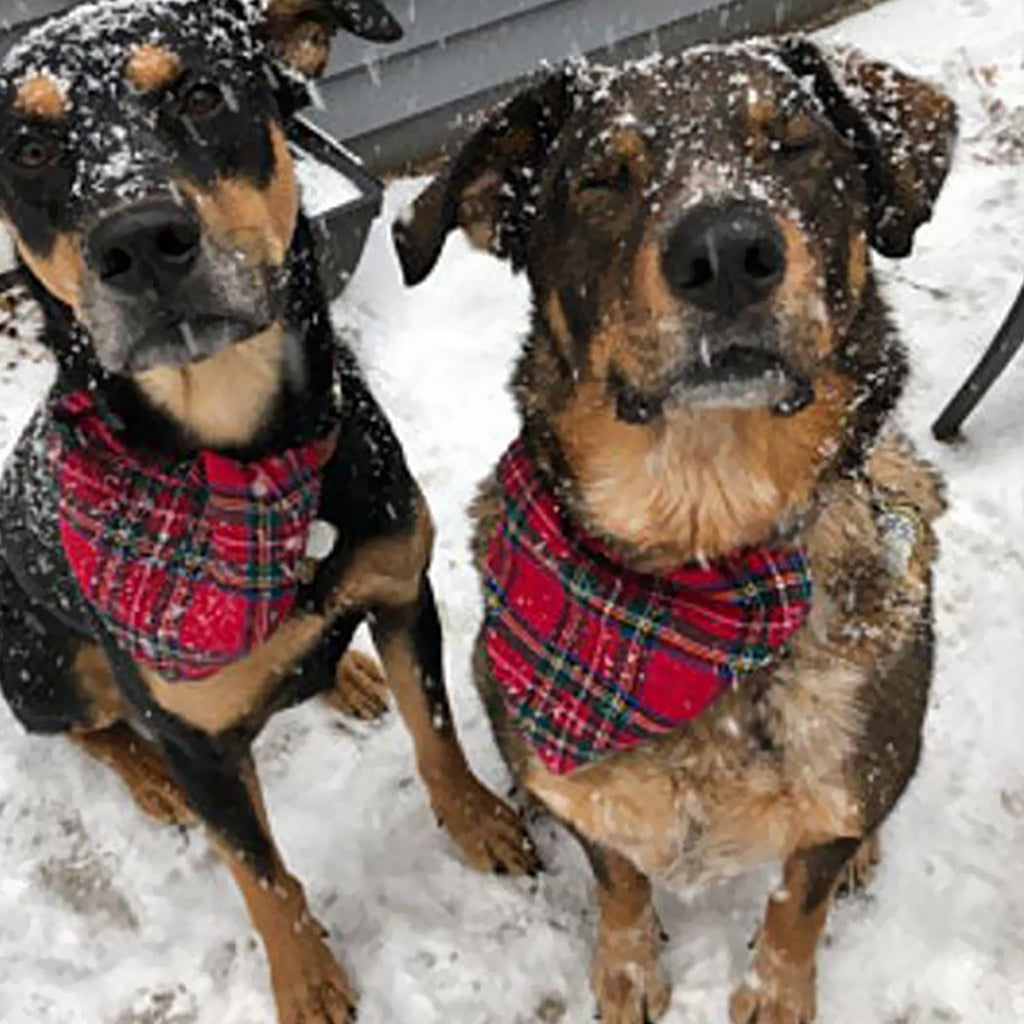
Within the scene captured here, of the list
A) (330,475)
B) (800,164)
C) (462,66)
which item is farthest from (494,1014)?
(462,66)

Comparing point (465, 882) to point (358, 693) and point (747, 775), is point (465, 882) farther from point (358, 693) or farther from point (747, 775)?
point (747, 775)

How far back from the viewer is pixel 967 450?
4316 millimetres

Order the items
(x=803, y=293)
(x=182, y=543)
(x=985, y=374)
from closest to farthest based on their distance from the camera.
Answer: (x=803, y=293) < (x=182, y=543) < (x=985, y=374)

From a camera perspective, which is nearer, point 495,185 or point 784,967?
point 495,185

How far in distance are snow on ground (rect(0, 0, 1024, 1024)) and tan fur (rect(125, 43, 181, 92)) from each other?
1.95m

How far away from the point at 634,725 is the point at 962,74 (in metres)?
4.09

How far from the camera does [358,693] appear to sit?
13.0 feet

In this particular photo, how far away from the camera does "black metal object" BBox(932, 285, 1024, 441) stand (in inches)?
159

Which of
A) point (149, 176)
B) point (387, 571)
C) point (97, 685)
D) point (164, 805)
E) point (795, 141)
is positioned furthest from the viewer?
point (164, 805)

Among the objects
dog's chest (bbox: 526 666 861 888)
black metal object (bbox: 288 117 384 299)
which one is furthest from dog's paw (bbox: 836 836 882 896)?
black metal object (bbox: 288 117 384 299)

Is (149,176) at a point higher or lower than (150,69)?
lower

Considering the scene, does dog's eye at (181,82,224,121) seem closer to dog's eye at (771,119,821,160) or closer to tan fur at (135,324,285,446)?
tan fur at (135,324,285,446)

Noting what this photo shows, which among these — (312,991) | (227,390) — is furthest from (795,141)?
(312,991)

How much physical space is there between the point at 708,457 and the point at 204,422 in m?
1.00
